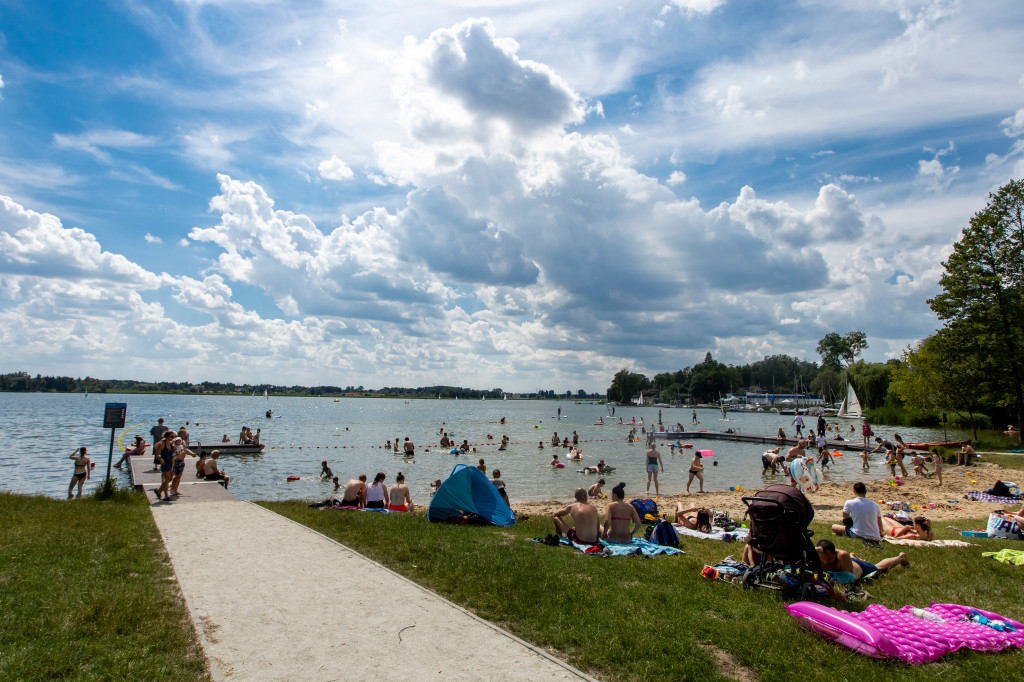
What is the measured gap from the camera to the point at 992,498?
17062mm

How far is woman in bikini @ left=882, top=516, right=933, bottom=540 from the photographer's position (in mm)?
10492

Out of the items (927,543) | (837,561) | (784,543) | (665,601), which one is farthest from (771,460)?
(665,601)

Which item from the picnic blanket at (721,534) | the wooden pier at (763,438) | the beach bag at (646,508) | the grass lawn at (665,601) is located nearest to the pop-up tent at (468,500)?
the grass lawn at (665,601)

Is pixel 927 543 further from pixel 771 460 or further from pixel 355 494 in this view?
pixel 771 460

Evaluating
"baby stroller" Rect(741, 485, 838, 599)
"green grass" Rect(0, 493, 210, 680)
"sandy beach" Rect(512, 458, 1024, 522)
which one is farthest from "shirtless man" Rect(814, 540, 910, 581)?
"sandy beach" Rect(512, 458, 1024, 522)

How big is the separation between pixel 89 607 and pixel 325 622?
7.57 ft

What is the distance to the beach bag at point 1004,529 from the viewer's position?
10383 millimetres

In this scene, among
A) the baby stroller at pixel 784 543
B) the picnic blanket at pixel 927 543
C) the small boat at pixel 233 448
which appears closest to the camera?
the baby stroller at pixel 784 543

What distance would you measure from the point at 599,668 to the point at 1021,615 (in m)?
4.70

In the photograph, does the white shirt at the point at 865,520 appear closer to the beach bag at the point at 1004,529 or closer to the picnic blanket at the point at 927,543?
the picnic blanket at the point at 927,543

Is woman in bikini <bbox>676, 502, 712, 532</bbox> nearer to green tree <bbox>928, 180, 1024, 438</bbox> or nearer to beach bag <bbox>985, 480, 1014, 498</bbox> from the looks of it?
beach bag <bbox>985, 480, 1014, 498</bbox>

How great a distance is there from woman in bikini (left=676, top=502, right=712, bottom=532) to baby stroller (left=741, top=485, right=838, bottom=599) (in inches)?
205

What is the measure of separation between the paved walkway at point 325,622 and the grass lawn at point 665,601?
41cm

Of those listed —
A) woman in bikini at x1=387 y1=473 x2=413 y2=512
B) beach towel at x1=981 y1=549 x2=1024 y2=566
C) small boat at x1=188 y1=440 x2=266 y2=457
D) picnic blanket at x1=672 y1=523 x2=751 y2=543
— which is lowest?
small boat at x1=188 y1=440 x2=266 y2=457
